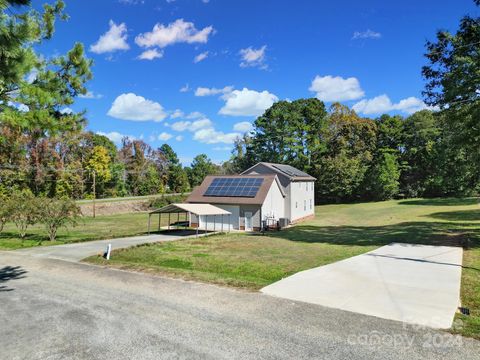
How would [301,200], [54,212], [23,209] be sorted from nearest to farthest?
1. [23,209]
2. [54,212]
3. [301,200]

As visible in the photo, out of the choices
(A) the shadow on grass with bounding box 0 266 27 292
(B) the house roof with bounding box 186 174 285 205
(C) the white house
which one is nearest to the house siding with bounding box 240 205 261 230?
(C) the white house

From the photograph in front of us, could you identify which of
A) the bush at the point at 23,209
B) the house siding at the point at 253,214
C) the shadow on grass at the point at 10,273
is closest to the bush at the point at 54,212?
the bush at the point at 23,209

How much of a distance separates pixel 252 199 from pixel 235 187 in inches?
110

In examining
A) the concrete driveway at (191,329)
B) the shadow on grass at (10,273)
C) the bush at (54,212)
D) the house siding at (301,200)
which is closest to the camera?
the concrete driveway at (191,329)

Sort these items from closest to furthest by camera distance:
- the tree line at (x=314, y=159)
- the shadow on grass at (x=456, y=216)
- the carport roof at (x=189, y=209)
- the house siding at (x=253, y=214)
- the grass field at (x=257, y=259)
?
1. the grass field at (x=257, y=259)
2. the carport roof at (x=189, y=209)
3. the house siding at (x=253, y=214)
4. the shadow on grass at (x=456, y=216)
5. the tree line at (x=314, y=159)

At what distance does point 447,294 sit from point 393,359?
4692mm

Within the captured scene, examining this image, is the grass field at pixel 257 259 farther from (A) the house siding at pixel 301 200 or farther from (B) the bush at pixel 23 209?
(A) the house siding at pixel 301 200

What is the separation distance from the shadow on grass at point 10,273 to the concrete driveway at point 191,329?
1553mm

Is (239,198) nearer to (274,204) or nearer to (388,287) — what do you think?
(274,204)

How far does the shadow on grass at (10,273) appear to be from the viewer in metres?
12.0

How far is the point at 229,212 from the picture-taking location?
31.8m

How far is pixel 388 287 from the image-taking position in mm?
10312

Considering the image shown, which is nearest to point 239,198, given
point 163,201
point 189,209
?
point 189,209

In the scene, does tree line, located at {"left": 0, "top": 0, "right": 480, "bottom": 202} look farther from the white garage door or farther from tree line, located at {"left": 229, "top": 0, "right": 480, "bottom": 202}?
the white garage door
